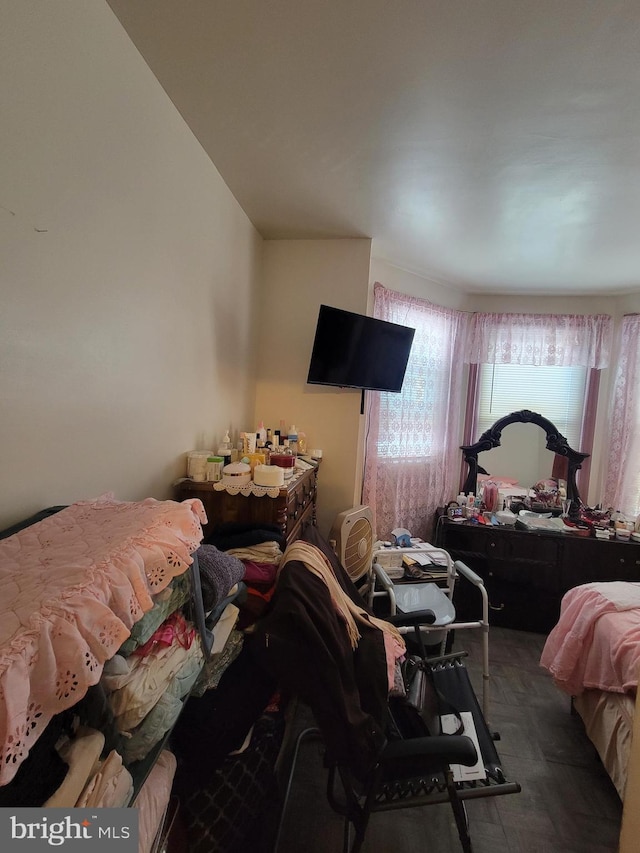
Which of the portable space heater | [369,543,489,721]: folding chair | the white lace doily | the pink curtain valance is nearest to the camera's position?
the white lace doily

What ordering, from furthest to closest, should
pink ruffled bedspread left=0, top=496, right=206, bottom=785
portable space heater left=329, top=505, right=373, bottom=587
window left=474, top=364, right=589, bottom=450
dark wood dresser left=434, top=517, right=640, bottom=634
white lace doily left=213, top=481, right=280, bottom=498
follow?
1. window left=474, top=364, right=589, bottom=450
2. dark wood dresser left=434, top=517, right=640, bottom=634
3. portable space heater left=329, top=505, right=373, bottom=587
4. white lace doily left=213, top=481, right=280, bottom=498
5. pink ruffled bedspread left=0, top=496, right=206, bottom=785

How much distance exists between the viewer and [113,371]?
3.59 ft

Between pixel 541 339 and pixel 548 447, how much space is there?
2.97ft

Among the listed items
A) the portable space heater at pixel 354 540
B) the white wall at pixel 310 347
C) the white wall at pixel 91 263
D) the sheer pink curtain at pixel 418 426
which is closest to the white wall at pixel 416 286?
the sheer pink curtain at pixel 418 426

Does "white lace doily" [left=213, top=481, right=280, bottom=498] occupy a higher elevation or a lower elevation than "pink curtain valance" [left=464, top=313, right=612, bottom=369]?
lower

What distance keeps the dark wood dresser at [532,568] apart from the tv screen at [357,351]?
1.25 meters

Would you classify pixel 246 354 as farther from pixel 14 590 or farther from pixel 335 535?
pixel 14 590

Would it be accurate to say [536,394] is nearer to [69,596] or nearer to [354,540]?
[354,540]

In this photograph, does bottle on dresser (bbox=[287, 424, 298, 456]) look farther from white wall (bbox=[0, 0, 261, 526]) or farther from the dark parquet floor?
the dark parquet floor

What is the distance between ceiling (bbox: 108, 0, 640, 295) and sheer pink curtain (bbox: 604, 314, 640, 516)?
1242mm

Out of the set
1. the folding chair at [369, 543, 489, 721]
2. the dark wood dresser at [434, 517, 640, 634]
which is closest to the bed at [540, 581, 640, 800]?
the folding chair at [369, 543, 489, 721]

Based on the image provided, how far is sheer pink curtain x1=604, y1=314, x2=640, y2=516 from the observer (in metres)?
2.99

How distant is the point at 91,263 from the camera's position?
0.98 m

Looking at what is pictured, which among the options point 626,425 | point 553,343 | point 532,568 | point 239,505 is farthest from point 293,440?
point 626,425
